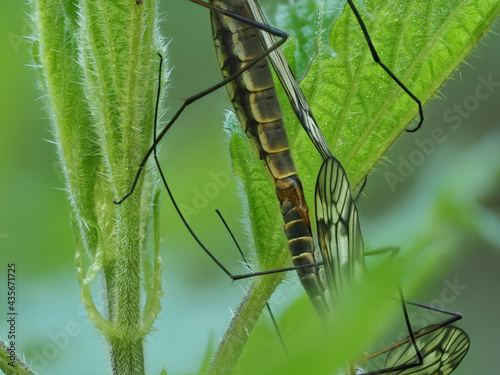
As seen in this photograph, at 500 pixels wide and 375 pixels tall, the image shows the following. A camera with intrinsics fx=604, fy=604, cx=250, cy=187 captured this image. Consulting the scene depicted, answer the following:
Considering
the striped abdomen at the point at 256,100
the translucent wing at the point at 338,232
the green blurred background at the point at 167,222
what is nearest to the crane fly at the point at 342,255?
the translucent wing at the point at 338,232

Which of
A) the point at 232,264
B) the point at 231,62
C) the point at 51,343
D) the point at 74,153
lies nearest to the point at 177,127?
the point at 232,264

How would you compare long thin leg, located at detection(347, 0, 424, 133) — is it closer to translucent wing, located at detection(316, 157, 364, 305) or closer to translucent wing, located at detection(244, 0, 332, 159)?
translucent wing, located at detection(244, 0, 332, 159)

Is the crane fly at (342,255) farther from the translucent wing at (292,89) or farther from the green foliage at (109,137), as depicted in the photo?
the green foliage at (109,137)

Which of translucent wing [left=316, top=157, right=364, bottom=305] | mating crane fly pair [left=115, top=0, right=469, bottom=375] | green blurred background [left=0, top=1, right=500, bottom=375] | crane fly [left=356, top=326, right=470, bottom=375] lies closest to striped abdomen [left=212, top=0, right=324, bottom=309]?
mating crane fly pair [left=115, top=0, right=469, bottom=375]

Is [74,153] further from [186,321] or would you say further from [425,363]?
[186,321]

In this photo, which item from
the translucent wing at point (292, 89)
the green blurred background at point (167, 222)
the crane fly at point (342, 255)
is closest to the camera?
the crane fly at point (342, 255)

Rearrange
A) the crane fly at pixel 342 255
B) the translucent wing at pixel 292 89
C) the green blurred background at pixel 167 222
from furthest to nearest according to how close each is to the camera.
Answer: the green blurred background at pixel 167 222
the translucent wing at pixel 292 89
the crane fly at pixel 342 255

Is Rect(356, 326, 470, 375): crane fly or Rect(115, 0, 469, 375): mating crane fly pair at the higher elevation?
Rect(115, 0, 469, 375): mating crane fly pair
